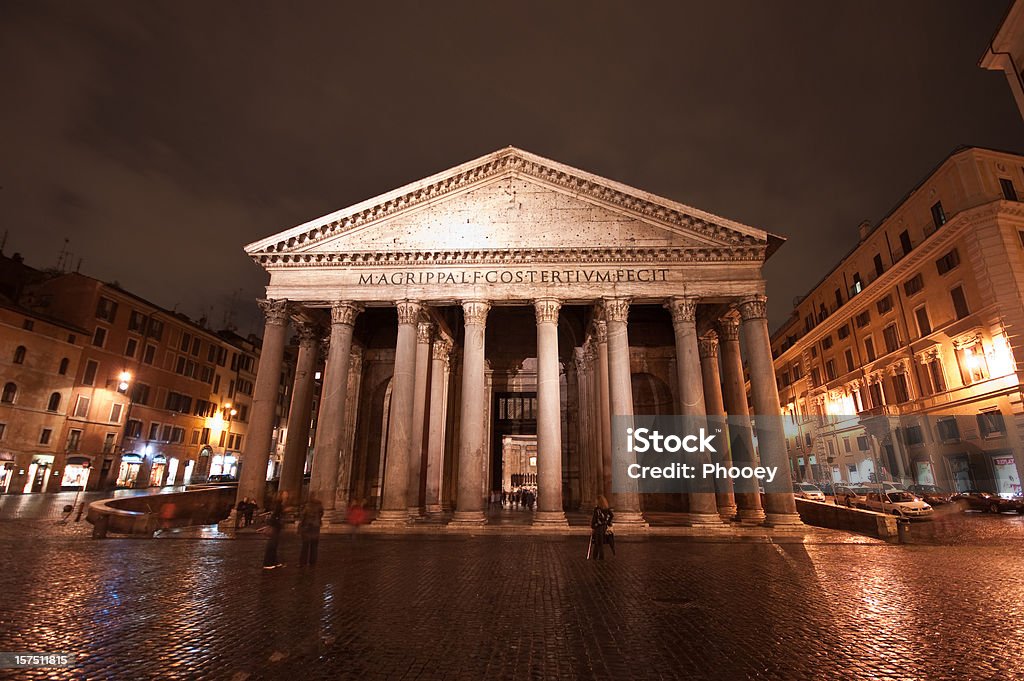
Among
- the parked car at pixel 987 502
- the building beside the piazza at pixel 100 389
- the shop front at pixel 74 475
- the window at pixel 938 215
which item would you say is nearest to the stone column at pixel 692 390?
the parked car at pixel 987 502

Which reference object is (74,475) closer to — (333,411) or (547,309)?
(333,411)

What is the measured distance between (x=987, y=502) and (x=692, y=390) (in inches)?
674

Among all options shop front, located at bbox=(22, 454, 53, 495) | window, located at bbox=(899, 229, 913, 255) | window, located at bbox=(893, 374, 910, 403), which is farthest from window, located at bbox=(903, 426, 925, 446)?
shop front, located at bbox=(22, 454, 53, 495)

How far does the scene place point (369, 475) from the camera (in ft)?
76.1

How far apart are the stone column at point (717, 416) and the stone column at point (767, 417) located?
2133 mm

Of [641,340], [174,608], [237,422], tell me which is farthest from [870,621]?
[237,422]

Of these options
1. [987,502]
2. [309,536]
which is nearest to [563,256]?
[309,536]

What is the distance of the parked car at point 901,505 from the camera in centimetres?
1988

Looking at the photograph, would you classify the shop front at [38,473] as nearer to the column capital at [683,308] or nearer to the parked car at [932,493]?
the column capital at [683,308]

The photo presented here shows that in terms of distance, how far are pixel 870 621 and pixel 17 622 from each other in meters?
10.0

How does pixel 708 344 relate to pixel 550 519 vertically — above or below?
above

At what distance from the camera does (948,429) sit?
2520 centimetres

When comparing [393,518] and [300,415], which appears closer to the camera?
[393,518]

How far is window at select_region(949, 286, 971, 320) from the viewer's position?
23.9 meters
